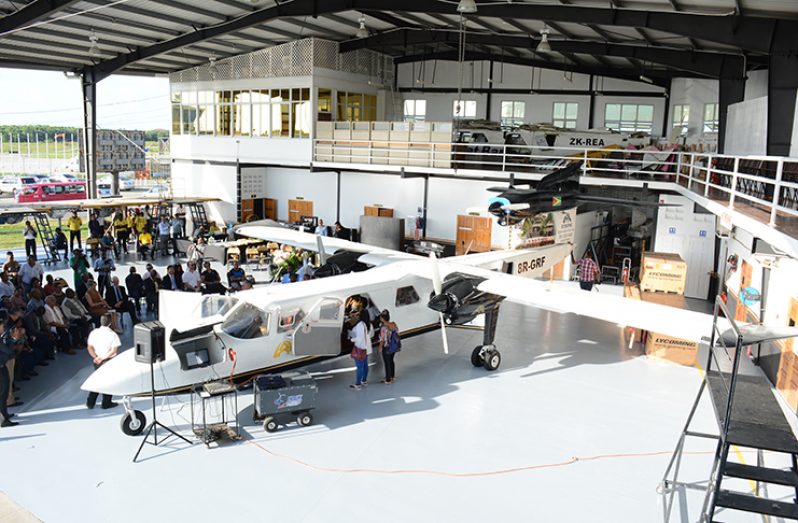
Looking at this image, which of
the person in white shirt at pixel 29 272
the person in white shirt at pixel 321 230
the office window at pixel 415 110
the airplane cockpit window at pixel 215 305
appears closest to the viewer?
the airplane cockpit window at pixel 215 305

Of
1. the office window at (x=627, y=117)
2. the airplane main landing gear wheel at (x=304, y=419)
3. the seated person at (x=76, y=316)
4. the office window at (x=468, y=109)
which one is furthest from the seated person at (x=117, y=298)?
the office window at (x=627, y=117)

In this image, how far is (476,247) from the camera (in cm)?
2567

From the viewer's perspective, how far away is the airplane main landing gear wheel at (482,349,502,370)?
46.2 ft

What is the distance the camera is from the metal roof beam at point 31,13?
730 inches

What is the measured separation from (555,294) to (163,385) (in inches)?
300

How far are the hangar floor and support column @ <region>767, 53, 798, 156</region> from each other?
5.91 meters

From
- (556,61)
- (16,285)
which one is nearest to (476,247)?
(556,61)

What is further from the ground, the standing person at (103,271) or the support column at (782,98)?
the support column at (782,98)

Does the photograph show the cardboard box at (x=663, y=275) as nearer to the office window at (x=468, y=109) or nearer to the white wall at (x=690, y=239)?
the white wall at (x=690, y=239)

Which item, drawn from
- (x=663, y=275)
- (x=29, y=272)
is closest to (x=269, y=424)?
(x=29, y=272)

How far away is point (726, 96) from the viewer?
20.2 metres

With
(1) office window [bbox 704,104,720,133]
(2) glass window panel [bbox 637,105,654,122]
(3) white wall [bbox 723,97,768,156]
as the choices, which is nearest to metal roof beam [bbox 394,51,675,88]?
(2) glass window panel [bbox 637,105,654,122]

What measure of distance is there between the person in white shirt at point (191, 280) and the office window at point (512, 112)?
70.4ft

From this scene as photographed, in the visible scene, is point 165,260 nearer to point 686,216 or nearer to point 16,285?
point 16,285
